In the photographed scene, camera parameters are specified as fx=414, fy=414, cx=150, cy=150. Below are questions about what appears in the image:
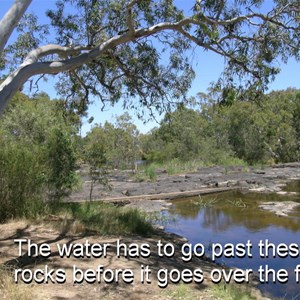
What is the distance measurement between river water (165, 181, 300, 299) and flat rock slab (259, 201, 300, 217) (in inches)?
9.7

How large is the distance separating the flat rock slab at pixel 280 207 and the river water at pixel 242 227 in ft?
0.81

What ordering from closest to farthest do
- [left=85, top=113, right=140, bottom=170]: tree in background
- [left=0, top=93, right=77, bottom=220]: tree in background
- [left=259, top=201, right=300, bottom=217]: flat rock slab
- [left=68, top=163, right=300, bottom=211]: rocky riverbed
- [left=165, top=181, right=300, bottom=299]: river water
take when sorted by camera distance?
A: 1. [left=165, top=181, right=300, bottom=299]: river water
2. [left=0, top=93, right=77, bottom=220]: tree in background
3. [left=259, top=201, right=300, bottom=217]: flat rock slab
4. [left=68, top=163, right=300, bottom=211]: rocky riverbed
5. [left=85, top=113, right=140, bottom=170]: tree in background

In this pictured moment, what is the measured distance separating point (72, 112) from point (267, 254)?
270 inches

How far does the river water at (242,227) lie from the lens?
9203 millimetres

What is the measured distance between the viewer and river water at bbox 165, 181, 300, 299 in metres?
9.20

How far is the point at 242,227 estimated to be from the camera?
44.3 ft

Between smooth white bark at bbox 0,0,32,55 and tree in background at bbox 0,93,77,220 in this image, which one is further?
tree in background at bbox 0,93,77,220

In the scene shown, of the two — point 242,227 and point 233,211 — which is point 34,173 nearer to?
point 242,227

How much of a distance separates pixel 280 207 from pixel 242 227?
3.92 metres

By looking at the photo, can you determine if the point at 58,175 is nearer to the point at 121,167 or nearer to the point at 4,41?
the point at 4,41

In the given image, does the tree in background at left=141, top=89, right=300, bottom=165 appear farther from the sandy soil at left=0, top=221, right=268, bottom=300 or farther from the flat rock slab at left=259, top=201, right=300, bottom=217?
the sandy soil at left=0, top=221, right=268, bottom=300

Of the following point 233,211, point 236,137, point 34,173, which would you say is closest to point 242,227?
point 233,211

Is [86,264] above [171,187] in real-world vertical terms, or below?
above

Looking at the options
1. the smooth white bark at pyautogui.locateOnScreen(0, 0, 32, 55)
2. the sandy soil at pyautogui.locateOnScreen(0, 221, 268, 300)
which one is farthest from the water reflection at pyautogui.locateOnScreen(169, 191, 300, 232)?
the smooth white bark at pyautogui.locateOnScreen(0, 0, 32, 55)
